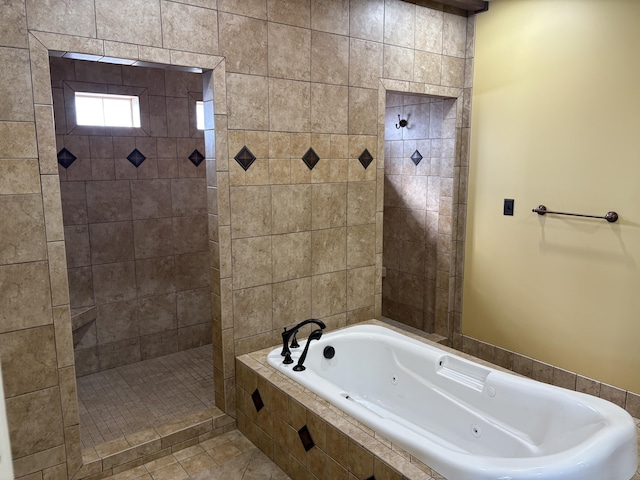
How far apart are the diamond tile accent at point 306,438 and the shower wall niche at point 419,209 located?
1872 mm

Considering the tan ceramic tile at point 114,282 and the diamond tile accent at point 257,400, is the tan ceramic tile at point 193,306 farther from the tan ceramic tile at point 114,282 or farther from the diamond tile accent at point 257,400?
the diamond tile accent at point 257,400

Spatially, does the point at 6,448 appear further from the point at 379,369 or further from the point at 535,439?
the point at 379,369

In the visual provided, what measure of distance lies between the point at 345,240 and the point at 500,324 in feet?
4.25

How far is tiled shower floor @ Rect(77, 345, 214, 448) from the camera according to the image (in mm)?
2938

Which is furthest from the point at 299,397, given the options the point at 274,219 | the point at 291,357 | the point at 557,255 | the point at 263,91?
the point at 557,255

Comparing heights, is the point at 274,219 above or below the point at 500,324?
above

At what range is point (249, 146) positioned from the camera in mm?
2846

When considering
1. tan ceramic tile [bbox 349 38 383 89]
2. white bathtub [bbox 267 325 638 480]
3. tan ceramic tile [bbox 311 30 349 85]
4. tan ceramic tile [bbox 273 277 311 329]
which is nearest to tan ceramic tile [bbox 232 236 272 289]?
tan ceramic tile [bbox 273 277 311 329]

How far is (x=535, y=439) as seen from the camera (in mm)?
2389

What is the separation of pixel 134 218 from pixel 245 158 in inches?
51.8

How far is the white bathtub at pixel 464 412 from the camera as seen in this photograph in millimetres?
1852

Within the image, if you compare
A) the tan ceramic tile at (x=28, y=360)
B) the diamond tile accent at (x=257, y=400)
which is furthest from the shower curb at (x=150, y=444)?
the tan ceramic tile at (x=28, y=360)

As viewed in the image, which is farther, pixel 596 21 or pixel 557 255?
pixel 557 255

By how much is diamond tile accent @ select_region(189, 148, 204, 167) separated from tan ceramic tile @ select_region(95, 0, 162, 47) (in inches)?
57.5
